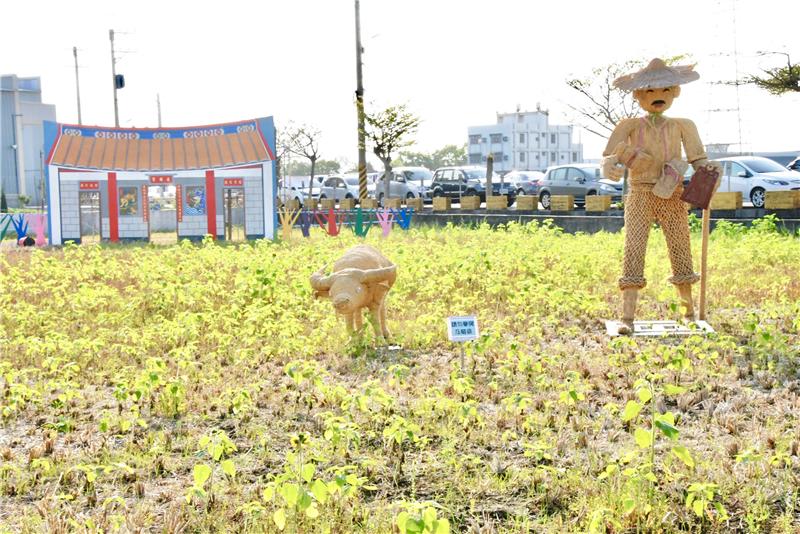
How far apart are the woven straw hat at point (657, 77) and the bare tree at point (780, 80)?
1356 cm

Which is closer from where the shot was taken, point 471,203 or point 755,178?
point 755,178

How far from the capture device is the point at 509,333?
715 centimetres

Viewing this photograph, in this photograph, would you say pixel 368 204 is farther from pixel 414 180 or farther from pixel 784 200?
pixel 784 200

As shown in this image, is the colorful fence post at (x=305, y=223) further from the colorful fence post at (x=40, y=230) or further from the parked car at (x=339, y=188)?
the parked car at (x=339, y=188)

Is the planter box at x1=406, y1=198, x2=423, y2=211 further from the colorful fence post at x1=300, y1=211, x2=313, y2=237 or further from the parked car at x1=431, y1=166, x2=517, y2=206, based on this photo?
the colorful fence post at x1=300, y1=211, x2=313, y2=237

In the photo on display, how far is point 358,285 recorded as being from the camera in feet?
21.2

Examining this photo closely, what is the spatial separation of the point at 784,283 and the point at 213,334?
5.64 m

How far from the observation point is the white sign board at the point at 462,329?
5.63 metres

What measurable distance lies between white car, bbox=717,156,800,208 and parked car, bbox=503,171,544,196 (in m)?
9.29

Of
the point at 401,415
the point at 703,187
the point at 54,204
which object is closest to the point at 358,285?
the point at 401,415

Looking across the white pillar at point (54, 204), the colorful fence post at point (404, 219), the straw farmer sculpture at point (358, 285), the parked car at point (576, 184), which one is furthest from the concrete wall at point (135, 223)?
the straw farmer sculpture at point (358, 285)

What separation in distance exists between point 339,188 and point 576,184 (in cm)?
1309

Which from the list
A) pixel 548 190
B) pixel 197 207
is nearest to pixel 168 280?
pixel 197 207

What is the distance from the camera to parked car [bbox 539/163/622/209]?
72.6ft
